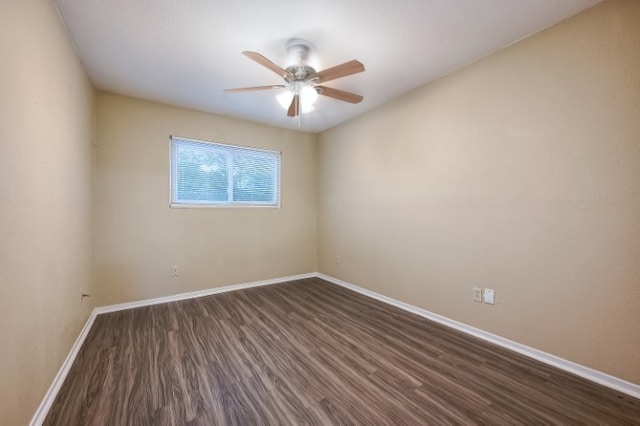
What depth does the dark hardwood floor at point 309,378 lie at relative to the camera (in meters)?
1.48

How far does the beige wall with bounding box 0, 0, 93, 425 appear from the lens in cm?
114

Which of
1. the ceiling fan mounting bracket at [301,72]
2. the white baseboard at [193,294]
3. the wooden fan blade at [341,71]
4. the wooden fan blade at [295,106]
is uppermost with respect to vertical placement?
the ceiling fan mounting bracket at [301,72]

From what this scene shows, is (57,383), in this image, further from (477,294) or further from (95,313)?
(477,294)

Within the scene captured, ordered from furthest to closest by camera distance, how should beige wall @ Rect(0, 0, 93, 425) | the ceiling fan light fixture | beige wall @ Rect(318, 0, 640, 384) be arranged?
the ceiling fan light fixture < beige wall @ Rect(318, 0, 640, 384) < beige wall @ Rect(0, 0, 93, 425)

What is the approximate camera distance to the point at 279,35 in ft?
6.45

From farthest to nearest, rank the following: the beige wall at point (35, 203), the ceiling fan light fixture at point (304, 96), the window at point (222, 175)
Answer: the window at point (222, 175) → the ceiling fan light fixture at point (304, 96) → the beige wall at point (35, 203)

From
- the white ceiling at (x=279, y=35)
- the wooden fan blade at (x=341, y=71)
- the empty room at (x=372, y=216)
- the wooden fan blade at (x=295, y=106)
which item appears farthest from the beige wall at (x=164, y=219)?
the wooden fan blade at (x=341, y=71)

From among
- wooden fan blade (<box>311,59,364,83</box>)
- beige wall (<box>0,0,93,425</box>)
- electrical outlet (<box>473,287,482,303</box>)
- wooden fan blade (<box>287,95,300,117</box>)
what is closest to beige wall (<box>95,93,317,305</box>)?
beige wall (<box>0,0,93,425</box>)

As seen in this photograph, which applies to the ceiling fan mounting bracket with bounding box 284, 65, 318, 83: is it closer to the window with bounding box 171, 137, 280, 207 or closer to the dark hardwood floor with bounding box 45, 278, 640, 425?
the window with bounding box 171, 137, 280, 207

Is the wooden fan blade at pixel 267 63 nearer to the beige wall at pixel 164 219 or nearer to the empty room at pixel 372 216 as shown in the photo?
the empty room at pixel 372 216

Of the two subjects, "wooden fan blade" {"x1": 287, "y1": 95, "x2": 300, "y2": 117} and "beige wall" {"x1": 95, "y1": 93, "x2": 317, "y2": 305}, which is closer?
"wooden fan blade" {"x1": 287, "y1": 95, "x2": 300, "y2": 117}

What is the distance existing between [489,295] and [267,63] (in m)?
2.63

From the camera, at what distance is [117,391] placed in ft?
5.43

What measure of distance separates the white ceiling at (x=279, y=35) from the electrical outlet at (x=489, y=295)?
6.77 feet
